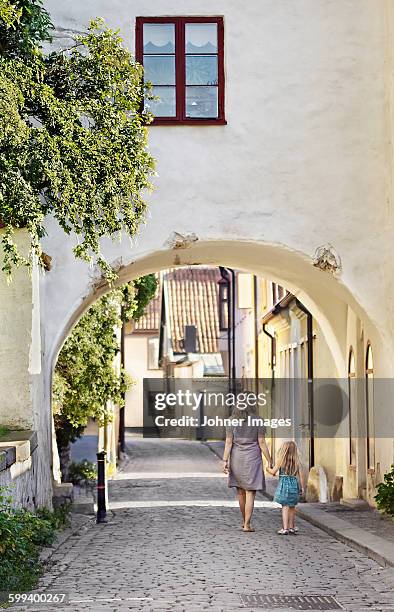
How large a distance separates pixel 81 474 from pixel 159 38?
1186 centimetres

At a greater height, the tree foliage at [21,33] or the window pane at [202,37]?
the window pane at [202,37]

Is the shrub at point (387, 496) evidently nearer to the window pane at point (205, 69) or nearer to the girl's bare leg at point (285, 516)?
the girl's bare leg at point (285, 516)

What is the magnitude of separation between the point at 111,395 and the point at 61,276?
7.93 m

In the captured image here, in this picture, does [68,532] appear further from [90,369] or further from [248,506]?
[90,369]

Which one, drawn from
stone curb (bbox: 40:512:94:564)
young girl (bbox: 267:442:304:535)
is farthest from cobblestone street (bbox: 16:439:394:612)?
young girl (bbox: 267:442:304:535)

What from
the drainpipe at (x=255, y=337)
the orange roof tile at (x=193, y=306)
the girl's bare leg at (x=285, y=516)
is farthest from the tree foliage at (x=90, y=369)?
the orange roof tile at (x=193, y=306)

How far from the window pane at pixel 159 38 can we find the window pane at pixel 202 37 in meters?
0.22

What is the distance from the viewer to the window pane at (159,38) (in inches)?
642

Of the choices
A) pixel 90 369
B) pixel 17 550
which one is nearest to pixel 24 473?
pixel 17 550

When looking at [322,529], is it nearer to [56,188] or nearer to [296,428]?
[56,188]

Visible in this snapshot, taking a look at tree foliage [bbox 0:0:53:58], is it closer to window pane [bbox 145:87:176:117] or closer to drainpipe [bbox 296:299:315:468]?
window pane [bbox 145:87:176:117]

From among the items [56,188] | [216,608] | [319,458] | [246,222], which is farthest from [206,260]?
[216,608]

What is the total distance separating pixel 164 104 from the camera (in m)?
16.4

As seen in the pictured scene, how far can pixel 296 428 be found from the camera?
27.8m
